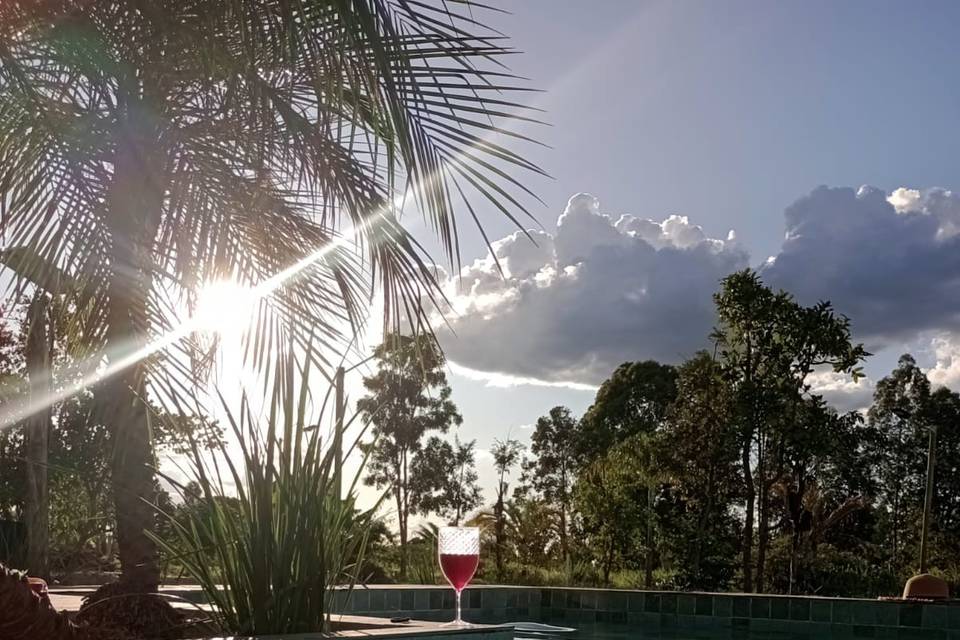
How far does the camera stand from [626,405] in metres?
29.6

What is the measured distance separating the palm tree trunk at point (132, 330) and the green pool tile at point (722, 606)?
8093 millimetres

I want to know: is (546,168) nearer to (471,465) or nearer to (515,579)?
(515,579)

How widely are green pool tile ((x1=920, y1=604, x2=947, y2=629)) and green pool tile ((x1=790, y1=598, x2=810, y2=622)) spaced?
42.5 inches

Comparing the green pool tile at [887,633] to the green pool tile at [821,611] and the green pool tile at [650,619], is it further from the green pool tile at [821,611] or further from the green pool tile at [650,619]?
the green pool tile at [650,619]

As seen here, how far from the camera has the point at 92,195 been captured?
13.4ft

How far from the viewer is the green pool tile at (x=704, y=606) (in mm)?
10773

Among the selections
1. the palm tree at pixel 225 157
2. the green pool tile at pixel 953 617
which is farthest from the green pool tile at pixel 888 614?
the palm tree at pixel 225 157

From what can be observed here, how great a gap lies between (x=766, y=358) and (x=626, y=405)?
14.1 meters

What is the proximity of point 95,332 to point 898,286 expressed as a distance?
18895 mm

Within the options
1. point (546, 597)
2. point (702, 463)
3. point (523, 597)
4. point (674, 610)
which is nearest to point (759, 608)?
point (674, 610)

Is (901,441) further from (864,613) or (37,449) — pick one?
(37,449)

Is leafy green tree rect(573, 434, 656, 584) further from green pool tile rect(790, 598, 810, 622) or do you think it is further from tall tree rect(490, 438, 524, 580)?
green pool tile rect(790, 598, 810, 622)

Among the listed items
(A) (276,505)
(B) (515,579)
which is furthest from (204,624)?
(B) (515,579)

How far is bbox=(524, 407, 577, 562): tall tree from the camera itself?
28.8 metres
